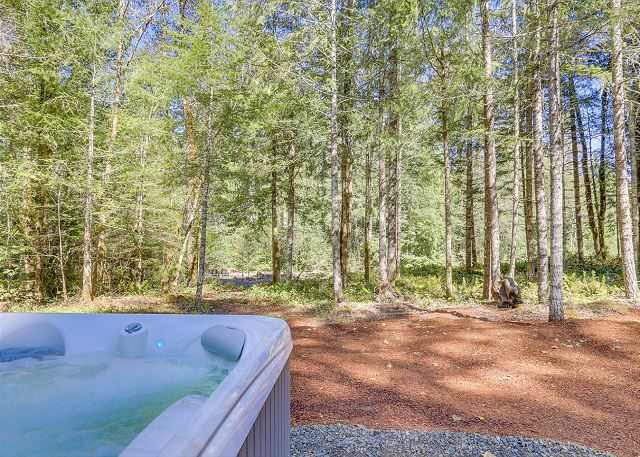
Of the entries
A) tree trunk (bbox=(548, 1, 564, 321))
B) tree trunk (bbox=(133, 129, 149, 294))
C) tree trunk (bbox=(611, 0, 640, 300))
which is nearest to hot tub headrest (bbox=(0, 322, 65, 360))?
tree trunk (bbox=(133, 129, 149, 294))

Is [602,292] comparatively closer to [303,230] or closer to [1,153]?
[303,230]

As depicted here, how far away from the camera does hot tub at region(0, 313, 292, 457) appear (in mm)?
1172

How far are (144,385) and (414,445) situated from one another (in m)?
1.82

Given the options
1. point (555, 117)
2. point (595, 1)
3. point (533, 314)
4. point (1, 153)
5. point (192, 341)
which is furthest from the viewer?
point (1, 153)

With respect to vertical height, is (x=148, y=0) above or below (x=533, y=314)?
above

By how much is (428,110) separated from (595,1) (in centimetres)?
354

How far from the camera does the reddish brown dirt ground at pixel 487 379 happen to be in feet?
8.46

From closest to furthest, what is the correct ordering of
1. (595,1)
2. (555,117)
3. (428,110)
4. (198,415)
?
(198,415)
(595,1)
(555,117)
(428,110)

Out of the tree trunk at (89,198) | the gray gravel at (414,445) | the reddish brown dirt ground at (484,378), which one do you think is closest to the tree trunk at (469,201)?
the reddish brown dirt ground at (484,378)

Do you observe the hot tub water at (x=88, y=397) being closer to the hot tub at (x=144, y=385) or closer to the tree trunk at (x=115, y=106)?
the hot tub at (x=144, y=385)

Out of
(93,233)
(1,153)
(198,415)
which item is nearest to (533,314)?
(198,415)

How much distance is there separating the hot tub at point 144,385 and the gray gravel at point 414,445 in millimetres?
377

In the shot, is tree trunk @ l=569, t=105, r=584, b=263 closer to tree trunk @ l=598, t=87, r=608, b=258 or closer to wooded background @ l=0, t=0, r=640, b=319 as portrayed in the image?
tree trunk @ l=598, t=87, r=608, b=258

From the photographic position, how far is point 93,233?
845 cm
